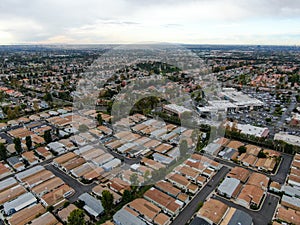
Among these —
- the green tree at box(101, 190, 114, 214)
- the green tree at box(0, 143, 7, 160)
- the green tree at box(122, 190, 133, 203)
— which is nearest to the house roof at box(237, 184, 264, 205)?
the green tree at box(122, 190, 133, 203)

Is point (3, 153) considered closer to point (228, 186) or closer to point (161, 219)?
point (161, 219)

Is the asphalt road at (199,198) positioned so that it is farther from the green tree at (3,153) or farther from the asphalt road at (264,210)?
the green tree at (3,153)

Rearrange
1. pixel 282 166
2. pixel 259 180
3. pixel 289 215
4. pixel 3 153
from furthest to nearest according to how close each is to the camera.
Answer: pixel 3 153 < pixel 282 166 < pixel 259 180 < pixel 289 215

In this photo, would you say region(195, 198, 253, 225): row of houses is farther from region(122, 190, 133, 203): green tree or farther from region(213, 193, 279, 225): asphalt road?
region(122, 190, 133, 203): green tree

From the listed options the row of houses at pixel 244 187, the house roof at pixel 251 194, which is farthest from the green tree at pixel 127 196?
the house roof at pixel 251 194

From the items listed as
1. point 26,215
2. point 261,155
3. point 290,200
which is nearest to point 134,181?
point 26,215

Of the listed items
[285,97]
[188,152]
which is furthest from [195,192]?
[285,97]

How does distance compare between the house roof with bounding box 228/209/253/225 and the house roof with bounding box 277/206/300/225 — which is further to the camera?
the house roof with bounding box 277/206/300/225
